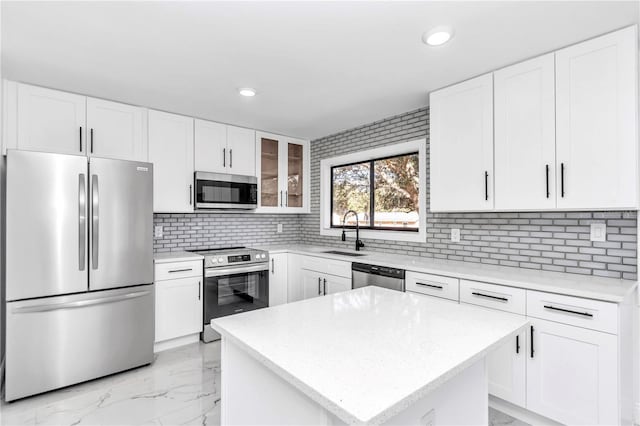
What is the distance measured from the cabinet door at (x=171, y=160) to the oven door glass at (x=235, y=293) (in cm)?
86

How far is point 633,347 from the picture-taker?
6.39 ft

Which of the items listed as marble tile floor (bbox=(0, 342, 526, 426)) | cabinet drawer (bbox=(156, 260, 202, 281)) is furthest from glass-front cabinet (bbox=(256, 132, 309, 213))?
marble tile floor (bbox=(0, 342, 526, 426))

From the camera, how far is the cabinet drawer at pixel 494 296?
2.05m

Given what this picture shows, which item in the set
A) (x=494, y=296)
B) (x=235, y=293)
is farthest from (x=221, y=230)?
(x=494, y=296)

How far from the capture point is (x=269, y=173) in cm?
416

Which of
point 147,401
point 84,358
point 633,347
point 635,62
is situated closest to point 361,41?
point 635,62

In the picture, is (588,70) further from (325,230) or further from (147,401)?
(147,401)

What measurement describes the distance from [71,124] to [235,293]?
7.09 ft

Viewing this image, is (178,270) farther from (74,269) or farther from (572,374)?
(572,374)

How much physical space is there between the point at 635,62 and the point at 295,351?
2.36 meters

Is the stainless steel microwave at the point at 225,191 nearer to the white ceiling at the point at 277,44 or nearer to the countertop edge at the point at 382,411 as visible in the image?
the white ceiling at the point at 277,44

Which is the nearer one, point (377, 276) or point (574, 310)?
point (574, 310)

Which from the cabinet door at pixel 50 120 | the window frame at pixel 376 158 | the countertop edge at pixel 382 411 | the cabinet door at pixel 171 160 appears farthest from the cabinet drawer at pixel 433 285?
the cabinet door at pixel 50 120

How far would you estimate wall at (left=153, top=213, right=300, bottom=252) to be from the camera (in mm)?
3662
